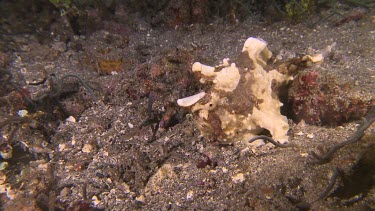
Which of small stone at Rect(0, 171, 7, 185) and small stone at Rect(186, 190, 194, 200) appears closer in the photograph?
small stone at Rect(186, 190, 194, 200)

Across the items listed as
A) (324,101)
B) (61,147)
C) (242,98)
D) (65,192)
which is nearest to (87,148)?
(61,147)

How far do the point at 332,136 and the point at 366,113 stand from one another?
0.55m

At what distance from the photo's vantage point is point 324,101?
293 centimetres

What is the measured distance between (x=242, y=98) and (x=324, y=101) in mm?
1020

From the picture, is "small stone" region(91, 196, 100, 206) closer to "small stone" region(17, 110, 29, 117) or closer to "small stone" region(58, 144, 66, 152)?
"small stone" region(58, 144, 66, 152)

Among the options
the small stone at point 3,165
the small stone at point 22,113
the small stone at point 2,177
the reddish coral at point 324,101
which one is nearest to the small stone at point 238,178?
the reddish coral at point 324,101

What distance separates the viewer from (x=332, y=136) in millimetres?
2824

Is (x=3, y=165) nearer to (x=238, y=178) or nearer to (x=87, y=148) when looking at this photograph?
(x=87, y=148)

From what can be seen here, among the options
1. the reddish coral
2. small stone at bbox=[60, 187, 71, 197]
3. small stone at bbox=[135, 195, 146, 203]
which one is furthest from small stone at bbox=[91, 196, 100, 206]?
the reddish coral

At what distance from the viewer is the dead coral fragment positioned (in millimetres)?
2809

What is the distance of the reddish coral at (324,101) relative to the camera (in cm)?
290

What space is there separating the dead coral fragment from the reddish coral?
386 millimetres

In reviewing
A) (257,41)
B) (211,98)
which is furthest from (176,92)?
(257,41)

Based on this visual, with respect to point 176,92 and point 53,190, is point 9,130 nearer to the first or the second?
point 53,190
